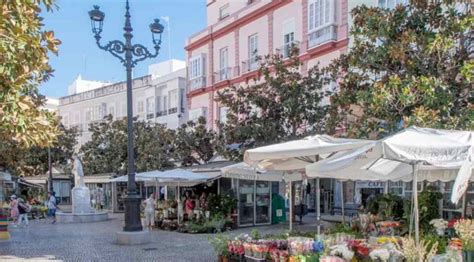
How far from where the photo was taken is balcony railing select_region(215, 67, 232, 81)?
28.9 metres

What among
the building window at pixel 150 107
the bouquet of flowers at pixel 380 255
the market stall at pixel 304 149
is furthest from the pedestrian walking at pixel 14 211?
the bouquet of flowers at pixel 380 255

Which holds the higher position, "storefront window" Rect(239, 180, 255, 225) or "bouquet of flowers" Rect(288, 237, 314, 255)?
"bouquet of flowers" Rect(288, 237, 314, 255)

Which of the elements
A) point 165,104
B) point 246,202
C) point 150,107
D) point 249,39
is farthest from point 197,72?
point 246,202

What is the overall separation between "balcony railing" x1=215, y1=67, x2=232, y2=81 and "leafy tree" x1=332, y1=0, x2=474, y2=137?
666 inches

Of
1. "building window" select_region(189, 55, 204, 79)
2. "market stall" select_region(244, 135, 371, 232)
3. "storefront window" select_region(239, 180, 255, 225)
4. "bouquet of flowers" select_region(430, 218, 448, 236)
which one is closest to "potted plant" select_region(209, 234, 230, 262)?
"market stall" select_region(244, 135, 371, 232)

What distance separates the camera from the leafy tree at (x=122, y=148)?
27172 mm

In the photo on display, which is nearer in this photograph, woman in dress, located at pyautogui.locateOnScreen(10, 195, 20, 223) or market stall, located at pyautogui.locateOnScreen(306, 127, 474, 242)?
market stall, located at pyautogui.locateOnScreen(306, 127, 474, 242)

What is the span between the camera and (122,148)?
31.4 m

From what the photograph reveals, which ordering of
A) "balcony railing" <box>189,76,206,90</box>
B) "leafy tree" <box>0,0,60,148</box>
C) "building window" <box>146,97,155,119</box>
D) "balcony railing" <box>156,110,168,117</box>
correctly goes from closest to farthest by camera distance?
1. "leafy tree" <box>0,0,60,148</box>
2. "balcony railing" <box>189,76,206,90</box>
3. "balcony railing" <box>156,110,168,117</box>
4. "building window" <box>146,97,155,119</box>

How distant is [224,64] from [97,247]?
17.8m

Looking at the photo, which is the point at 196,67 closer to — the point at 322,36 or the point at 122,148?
the point at 122,148

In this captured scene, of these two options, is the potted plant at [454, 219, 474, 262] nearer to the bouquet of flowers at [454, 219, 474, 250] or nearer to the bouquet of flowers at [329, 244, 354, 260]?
the bouquet of flowers at [454, 219, 474, 250]

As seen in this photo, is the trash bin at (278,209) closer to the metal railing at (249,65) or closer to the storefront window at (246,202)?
the storefront window at (246,202)

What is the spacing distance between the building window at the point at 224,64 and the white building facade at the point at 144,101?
5.80 meters
